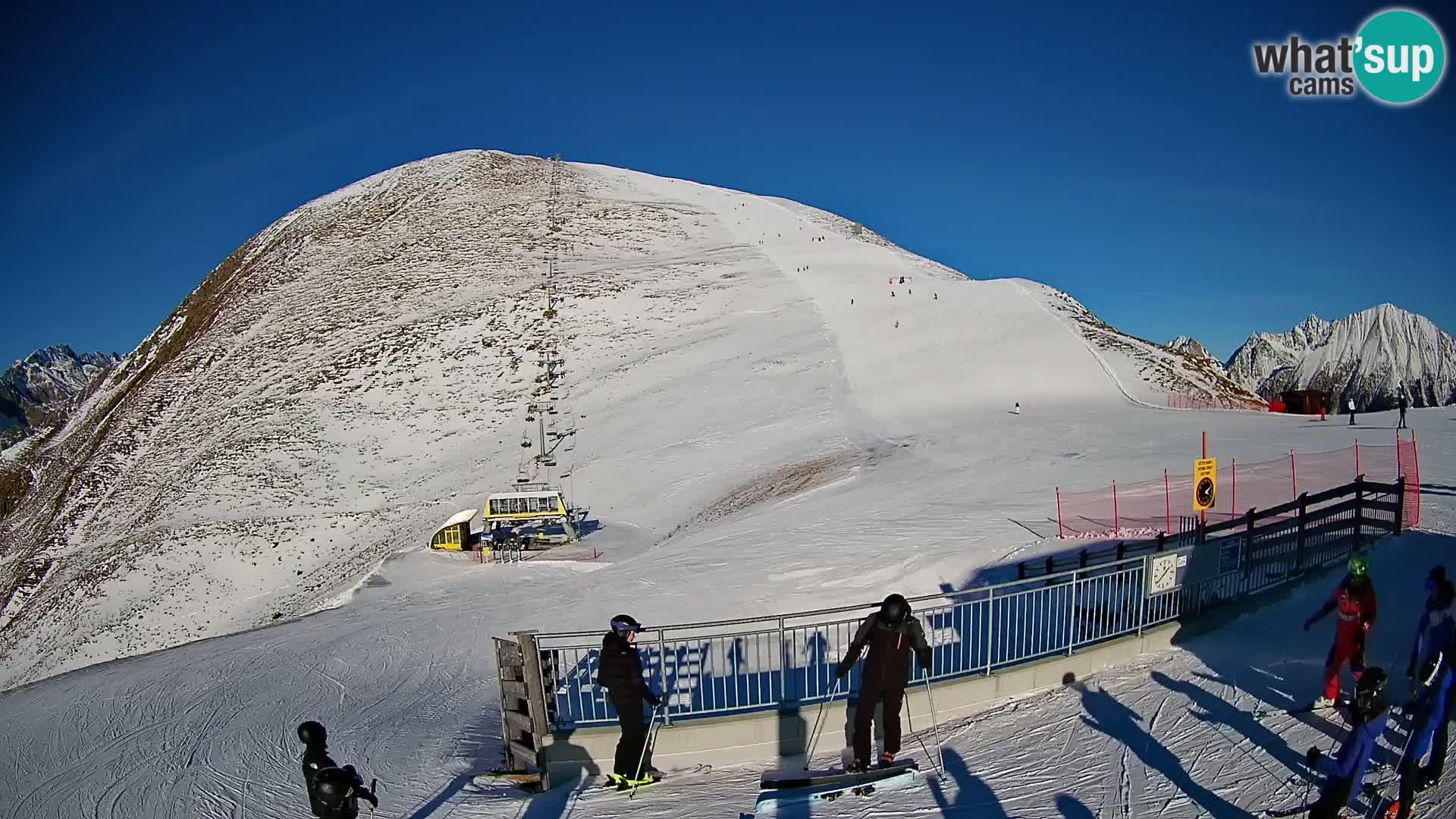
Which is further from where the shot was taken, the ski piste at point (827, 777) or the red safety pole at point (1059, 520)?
the red safety pole at point (1059, 520)

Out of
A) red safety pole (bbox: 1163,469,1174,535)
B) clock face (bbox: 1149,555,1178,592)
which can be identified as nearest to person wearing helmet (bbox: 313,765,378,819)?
clock face (bbox: 1149,555,1178,592)

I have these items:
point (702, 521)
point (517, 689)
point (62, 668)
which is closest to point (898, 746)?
point (517, 689)

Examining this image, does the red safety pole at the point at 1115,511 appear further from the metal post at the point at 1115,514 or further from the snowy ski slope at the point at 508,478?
the snowy ski slope at the point at 508,478

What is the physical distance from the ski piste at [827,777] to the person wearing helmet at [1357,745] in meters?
3.10

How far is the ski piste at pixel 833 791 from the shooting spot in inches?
276

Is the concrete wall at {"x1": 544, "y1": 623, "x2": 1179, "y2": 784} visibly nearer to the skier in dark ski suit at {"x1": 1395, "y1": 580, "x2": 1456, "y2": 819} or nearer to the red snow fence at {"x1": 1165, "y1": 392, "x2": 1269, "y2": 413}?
the skier in dark ski suit at {"x1": 1395, "y1": 580, "x2": 1456, "y2": 819}

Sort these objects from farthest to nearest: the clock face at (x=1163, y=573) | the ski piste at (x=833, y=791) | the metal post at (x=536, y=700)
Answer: the clock face at (x=1163, y=573) → the metal post at (x=536, y=700) → the ski piste at (x=833, y=791)

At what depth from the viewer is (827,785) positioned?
7199 mm

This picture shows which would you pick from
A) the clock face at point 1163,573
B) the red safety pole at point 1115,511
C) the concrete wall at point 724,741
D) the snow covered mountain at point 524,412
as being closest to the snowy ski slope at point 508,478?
the snow covered mountain at point 524,412

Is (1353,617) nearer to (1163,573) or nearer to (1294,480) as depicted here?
(1163,573)

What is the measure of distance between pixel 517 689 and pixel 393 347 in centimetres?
4669

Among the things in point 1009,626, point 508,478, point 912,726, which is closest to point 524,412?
point 508,478

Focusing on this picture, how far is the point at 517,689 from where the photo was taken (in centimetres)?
849

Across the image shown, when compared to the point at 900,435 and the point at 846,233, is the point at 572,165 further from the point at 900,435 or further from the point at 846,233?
the point at 900,435
